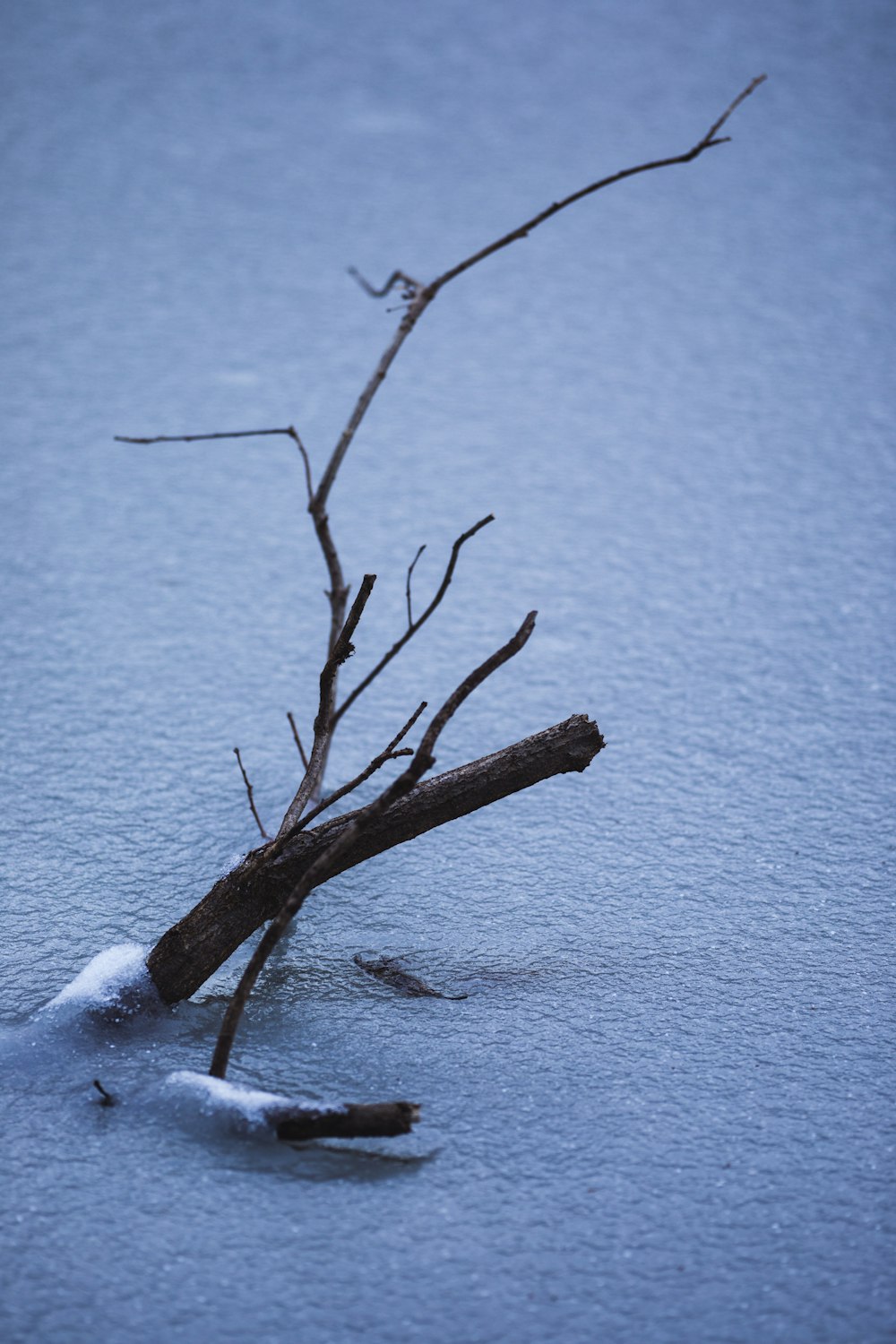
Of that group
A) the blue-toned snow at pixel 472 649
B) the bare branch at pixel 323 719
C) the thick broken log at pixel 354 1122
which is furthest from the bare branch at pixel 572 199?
the thick broken log at pixel 354 1122

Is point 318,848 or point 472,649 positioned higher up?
point 318,848

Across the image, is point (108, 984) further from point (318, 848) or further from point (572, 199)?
point (572, 199)

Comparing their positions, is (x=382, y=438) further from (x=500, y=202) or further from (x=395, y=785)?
(x=395, y=785)

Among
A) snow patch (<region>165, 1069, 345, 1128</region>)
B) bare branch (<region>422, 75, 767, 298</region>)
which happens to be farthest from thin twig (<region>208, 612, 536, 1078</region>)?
bare branch (<region>422, 75, 767, 298</region>)

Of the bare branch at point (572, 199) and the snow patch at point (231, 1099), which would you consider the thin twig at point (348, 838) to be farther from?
the bare branch at point (572, 199)

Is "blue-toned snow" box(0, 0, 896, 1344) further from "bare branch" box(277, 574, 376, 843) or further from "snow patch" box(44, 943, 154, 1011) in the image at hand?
"bare branch" box(277, 574, 376, 843)

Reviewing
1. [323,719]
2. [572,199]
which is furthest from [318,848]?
[572,199]
